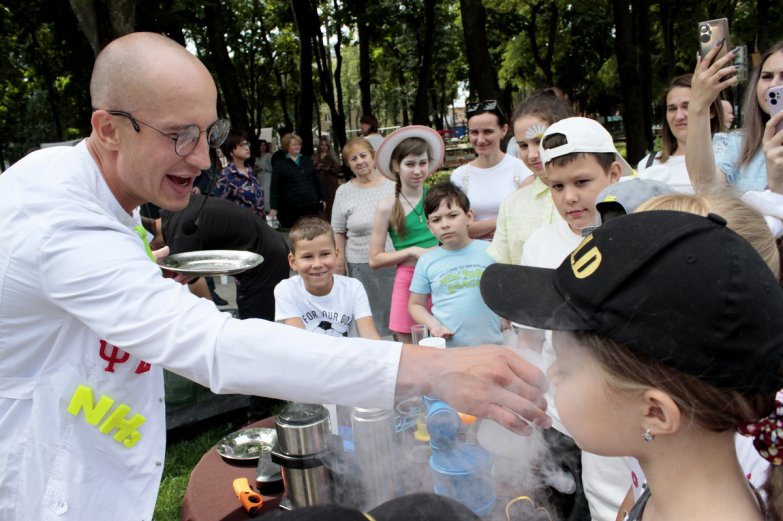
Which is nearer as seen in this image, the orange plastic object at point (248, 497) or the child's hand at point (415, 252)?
the orange plastic object at point (248, 497)

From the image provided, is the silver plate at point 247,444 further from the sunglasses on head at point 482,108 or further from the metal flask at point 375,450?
the sunglasses on head at point 482,108

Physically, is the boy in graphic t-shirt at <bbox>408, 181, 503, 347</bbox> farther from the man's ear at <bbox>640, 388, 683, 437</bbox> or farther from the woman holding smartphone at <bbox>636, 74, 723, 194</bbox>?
the man's ear at <bbox>640, 388, 683, 437</bbox>

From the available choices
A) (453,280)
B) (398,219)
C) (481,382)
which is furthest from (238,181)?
(481,382)

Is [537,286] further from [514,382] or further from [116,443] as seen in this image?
[116,443]

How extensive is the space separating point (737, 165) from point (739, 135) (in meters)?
0.23

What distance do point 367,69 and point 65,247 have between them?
19701mm

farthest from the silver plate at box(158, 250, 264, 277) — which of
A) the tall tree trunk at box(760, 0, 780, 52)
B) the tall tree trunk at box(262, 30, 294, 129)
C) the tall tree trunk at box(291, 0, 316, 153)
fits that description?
the tall tree trunk at box(262, 30, 294, 129)

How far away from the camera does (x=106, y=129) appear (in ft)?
6.25

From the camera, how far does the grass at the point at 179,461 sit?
381 centimetres

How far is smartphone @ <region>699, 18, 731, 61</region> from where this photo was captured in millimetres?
2818

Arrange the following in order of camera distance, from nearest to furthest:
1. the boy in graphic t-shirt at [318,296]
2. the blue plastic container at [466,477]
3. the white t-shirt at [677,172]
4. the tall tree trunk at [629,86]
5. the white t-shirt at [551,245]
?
the blue plastic container at [466,477] → the white t-shirt at [551,245] → the white t-shirt at [677,172] → the boy in graphic t-shirt at [318,296] → the tall tree trunk at [629,86]

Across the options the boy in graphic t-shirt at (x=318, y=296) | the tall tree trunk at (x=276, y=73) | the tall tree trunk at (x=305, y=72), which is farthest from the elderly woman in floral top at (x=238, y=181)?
the tall tree trunk at (x=276, y=73)

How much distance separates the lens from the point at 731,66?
2777 mm

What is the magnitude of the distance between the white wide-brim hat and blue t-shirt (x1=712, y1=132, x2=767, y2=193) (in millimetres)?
1964
